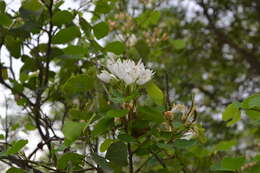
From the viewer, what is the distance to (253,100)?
664 millimetres

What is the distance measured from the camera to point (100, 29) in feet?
3.05

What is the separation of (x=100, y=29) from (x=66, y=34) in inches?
3.7

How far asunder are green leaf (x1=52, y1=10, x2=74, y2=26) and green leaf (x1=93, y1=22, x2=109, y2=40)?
73mm

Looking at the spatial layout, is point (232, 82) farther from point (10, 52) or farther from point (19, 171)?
point (19, 171)

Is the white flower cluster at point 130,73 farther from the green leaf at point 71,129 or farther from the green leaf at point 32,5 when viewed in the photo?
the green leaf at point 32,5

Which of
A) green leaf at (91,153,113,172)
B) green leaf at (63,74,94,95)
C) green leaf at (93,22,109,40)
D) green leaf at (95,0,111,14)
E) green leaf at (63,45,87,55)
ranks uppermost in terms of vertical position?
green leaf at (95,0,111,14)

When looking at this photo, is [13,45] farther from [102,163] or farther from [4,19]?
[102,163]

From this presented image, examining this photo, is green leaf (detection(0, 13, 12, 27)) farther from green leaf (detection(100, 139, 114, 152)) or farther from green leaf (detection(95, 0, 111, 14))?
green leaf (detection(100, 139, 114, 152))

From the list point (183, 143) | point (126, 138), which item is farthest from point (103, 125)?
point (183, 143)

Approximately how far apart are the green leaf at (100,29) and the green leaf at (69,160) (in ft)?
1.14

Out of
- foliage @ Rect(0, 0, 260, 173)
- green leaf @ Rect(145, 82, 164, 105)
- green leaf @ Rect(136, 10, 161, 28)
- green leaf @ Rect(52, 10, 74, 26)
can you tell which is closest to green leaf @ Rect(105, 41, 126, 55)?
foliage @ Rect(0, 0, 260, 173)

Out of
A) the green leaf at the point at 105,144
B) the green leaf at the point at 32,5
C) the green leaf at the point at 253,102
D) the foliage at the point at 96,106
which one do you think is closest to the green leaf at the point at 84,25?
the foliage at the point at 96,106

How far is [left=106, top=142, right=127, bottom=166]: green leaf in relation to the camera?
67 centimetres

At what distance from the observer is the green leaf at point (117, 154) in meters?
0.67
